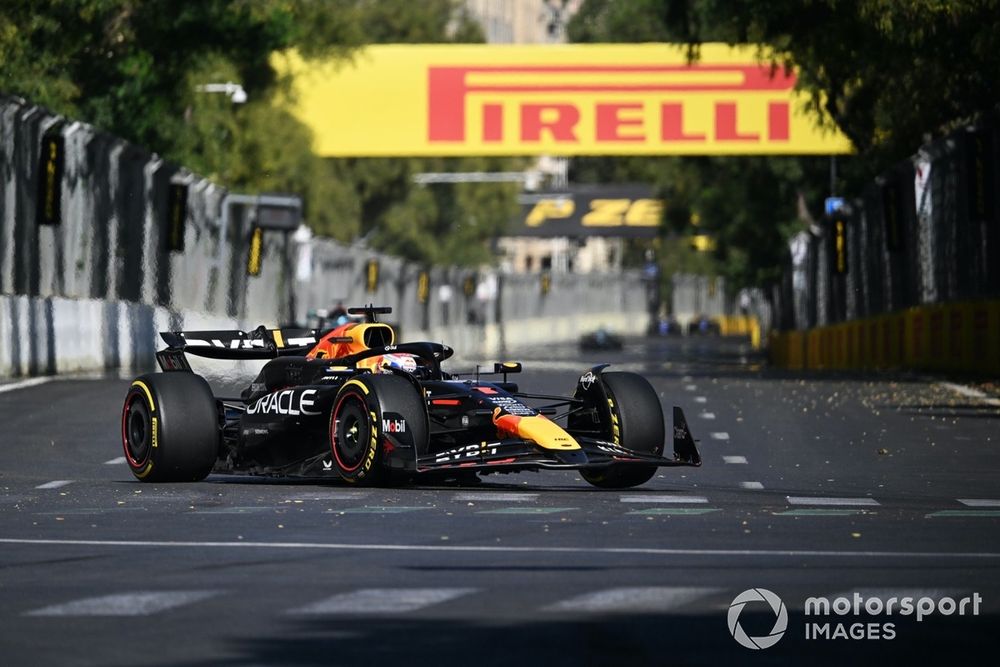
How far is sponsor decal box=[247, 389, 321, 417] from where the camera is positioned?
15.8 m

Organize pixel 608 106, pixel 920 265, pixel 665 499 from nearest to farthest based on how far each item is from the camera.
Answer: pixel 665 499
pixel 920 265
pixel 608 106

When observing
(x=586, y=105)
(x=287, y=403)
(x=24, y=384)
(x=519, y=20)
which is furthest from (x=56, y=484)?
(x=519, y=20)

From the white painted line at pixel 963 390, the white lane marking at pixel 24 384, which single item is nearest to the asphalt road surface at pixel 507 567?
the white painted line at pixel 963 390

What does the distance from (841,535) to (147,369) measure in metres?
26.7

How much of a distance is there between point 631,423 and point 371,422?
1.72 meters

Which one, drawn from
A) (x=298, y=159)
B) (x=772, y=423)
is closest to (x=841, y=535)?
(x=772, y=423)

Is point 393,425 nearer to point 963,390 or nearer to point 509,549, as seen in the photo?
point 509,549

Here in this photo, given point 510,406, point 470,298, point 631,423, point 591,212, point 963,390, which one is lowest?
point 470,298

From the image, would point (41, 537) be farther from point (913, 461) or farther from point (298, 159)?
point (298, 159)

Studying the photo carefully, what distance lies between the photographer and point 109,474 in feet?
56.5

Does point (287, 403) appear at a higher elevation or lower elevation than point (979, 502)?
higher

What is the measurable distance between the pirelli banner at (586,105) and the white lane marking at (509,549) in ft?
157

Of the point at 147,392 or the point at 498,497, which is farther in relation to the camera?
the point at 147,392

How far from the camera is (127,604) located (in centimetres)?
896
